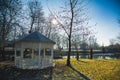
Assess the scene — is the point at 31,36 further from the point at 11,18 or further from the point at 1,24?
the point at 11,18

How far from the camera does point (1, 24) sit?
625 inches

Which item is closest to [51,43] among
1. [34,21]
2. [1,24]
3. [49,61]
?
[49,61]

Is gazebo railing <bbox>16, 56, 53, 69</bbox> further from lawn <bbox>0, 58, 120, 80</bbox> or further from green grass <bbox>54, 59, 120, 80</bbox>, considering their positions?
green grass <bbox>54, 59, 120, 80</bbox>

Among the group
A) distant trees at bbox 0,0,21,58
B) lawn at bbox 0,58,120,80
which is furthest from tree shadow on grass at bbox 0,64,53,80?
distant trees at bbox 0,0,21,58

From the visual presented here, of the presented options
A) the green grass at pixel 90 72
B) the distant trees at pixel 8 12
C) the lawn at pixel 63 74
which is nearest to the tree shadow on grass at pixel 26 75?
the lawn at pixel 63 74

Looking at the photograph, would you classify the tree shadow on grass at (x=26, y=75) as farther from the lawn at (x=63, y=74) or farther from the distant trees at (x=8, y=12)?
the distant trees at (x=8, y=12)

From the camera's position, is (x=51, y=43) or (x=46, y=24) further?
(x=46, y=24)

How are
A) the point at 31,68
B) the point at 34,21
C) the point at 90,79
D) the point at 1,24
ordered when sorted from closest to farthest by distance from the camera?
the point at 90,79 → the point at 31,68 → the point at 1,24 → the point at 34,21

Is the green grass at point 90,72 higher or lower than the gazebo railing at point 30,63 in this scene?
lower

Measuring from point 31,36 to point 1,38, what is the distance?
6.03m

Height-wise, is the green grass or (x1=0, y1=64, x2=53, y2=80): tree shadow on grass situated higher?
(x1=0, y1=64, x2=53, y2=80): tree shadow on grass

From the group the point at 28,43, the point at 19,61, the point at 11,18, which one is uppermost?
the point at 11,18

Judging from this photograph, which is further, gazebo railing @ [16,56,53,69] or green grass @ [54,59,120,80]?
gazebo railing @ [16,56,53,69]

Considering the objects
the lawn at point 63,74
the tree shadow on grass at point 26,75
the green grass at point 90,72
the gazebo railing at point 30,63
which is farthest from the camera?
the gazebo railing at point 30,63
